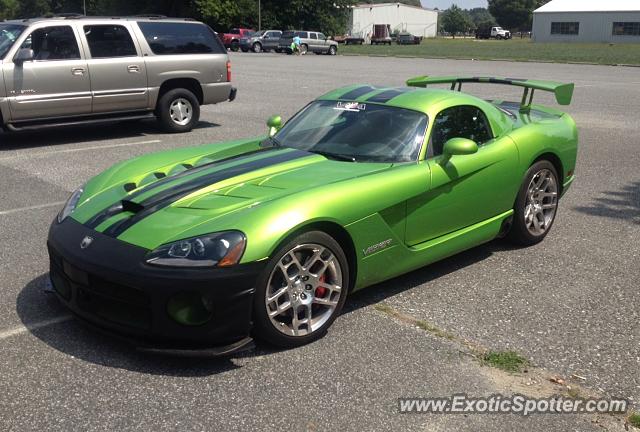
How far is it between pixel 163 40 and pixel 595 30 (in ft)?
238

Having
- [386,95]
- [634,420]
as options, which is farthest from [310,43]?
[634,420]

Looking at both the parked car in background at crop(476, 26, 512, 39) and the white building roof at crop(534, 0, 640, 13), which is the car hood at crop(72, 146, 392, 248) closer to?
the white building roof at crop(534, 0, 640, 13)

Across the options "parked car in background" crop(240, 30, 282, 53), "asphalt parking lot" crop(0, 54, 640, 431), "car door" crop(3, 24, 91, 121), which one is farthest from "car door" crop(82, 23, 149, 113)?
"parked car in background" crop(240, 30, 282, 53)

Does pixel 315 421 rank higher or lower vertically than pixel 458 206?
lower

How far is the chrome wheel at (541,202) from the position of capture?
5523 mm

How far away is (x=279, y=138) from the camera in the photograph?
5230 millimetres

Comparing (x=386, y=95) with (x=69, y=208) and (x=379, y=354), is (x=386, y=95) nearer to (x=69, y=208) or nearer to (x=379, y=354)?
(x=379, y=354)

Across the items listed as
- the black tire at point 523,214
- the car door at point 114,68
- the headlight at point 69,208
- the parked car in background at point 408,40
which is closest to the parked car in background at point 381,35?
the parked car in background at point 408,40

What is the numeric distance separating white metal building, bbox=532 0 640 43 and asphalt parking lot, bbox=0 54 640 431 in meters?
73.9

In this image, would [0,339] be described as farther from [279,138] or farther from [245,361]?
[279,138]

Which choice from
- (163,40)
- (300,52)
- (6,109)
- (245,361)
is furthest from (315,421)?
(300,52)

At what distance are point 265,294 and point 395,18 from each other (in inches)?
4056

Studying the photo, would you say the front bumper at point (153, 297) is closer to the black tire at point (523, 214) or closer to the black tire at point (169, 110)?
the black tire at point (523, 214)

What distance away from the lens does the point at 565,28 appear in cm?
7669
